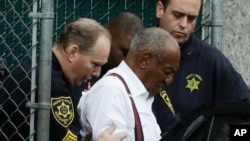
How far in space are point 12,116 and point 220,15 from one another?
1.78 m

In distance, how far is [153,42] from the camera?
5277mm

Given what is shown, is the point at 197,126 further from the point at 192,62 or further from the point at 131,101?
the point at 192,62

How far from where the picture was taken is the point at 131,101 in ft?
16.7

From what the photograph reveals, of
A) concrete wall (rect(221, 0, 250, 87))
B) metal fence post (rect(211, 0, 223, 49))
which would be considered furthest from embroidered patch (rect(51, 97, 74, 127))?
concrete wall (rect(221, 0, 250, 87))

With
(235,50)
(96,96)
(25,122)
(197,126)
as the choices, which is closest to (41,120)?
(25,122)

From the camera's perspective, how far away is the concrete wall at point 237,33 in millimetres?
7766

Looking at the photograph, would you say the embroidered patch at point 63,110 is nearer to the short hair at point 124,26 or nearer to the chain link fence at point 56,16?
the chain link fence at point 56,16

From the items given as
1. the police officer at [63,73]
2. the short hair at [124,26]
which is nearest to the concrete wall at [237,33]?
the short hair at [124,26]

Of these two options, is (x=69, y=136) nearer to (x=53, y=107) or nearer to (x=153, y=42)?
(x=53, y=107)

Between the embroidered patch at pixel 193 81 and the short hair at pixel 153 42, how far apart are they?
103 cm

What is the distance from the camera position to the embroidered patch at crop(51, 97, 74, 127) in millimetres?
5461

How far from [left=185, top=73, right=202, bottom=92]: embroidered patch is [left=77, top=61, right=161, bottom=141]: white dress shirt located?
1.09 metres

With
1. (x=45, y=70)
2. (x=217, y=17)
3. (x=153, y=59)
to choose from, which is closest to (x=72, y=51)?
(x=45, y=70)

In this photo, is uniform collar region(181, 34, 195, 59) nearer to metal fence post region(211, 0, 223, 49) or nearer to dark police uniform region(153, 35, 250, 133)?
dark police uniform region(153, 35, 250, 133)
